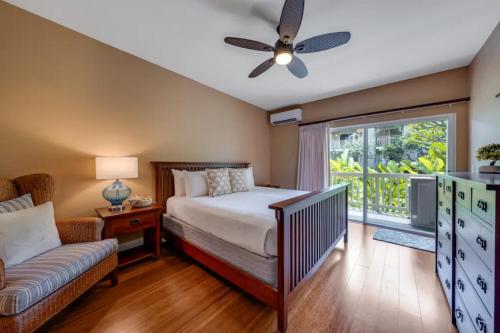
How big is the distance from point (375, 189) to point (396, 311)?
2614mm

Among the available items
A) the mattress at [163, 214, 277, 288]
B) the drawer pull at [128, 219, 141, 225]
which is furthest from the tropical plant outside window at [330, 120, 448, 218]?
the drawer pull at [128, 219, 141, 225]

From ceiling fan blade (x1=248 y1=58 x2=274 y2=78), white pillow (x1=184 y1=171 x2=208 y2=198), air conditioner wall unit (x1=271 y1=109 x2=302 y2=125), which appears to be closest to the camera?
ceiling fan blade (x1=248 y1=58 x2=274 y2=78)

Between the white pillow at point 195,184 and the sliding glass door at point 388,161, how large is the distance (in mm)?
2681

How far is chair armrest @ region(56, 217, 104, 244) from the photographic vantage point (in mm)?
1664

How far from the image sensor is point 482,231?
0.97 metres

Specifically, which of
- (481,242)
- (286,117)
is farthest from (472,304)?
(286,117)

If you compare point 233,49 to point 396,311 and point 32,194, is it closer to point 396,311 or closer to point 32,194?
point 32,194

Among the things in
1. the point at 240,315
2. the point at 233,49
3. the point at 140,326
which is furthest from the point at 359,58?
the point at 140,326

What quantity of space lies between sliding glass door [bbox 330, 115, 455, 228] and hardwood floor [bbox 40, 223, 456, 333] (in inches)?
64.2

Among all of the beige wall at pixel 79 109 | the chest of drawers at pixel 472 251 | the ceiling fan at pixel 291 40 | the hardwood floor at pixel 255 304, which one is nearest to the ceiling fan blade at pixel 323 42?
the ceiling fan at pixel 291 40

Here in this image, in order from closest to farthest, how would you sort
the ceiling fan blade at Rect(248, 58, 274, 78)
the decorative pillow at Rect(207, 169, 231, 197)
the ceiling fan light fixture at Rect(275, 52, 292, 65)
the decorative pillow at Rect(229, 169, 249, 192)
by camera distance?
the ceiling fan light fixture at Rect(275, 52, 292, 65) → the ceiling fan blade at Rect(248, 58, 274, 78) → the decorative pillow at Rect(207, 169, 231, 197) → the decorative pillow at Rect(229, 169, 249, 192)

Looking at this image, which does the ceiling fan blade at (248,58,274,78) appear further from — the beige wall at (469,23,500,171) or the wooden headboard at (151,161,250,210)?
the beige wall at (469,23,500,171)

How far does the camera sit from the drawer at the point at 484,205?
2.83ft

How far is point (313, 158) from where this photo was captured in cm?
396
